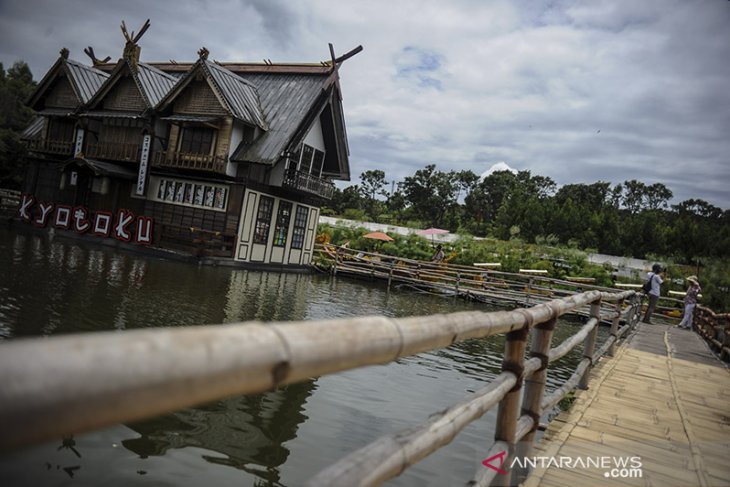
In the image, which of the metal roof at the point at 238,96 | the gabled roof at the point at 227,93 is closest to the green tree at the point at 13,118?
the gabled roof at the point at 227,93

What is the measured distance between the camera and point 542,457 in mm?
3225

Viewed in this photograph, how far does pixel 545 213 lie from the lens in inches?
1812

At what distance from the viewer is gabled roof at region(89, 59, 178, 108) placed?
68.2ft

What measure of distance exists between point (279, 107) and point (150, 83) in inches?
216

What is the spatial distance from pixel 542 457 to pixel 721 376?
5.80 m

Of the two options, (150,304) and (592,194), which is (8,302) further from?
(592,194)

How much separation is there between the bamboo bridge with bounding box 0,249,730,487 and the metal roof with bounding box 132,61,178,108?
19733 millimetres

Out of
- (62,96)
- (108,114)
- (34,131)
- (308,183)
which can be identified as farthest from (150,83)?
(34,131)

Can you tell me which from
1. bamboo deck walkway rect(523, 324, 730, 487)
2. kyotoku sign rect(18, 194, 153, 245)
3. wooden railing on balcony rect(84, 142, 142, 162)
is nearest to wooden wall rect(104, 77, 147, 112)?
wooden railing on balcony rect(84, 142, 142, 162)

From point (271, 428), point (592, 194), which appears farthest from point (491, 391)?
point (592, 194)

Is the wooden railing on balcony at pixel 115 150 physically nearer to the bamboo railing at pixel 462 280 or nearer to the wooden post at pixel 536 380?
the bamboo railing at pixel 462 280

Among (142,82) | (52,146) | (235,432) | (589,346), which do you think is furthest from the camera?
(52,146)

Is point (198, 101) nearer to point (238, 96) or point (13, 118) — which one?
point (238, 96)

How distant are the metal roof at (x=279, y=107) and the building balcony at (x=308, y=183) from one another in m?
1.35
